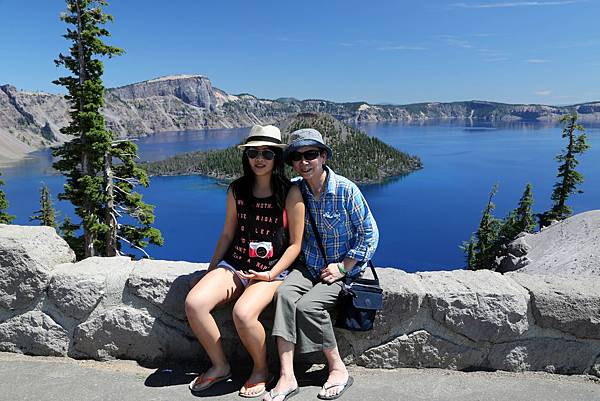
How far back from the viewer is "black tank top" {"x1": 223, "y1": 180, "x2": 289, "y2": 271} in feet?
13.1

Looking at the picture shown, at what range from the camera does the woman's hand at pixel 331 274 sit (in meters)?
3.86

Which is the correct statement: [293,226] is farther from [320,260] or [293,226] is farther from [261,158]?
[261,158]

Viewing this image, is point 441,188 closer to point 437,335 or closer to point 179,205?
point 179,205

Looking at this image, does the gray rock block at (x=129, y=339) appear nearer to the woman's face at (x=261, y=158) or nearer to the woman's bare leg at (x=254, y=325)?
the woman's bare leg at (x=254, y=325)

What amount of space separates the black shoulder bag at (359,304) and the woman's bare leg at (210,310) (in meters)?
0.97

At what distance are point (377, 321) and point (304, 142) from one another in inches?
67.3

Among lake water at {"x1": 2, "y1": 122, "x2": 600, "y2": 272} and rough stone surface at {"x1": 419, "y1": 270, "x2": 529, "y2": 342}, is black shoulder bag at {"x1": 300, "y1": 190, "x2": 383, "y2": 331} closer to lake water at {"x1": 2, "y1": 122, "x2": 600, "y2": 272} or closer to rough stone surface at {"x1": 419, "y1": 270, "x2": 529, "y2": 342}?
rough stone surface at {"x1": 419, "y1": 270, "x2": 529, "y2": 342}

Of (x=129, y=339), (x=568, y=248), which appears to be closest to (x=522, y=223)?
(x=568, y=248)

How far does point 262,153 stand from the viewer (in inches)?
157

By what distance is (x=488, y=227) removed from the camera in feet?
153

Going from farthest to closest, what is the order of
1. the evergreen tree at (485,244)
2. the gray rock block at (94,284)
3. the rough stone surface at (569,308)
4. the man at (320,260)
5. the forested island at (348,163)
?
the forested island at (348,163), the evergreen tree at (485,244), the gray rock block at (94,284), the rough stone surface at (569,308), the man at (320,260)

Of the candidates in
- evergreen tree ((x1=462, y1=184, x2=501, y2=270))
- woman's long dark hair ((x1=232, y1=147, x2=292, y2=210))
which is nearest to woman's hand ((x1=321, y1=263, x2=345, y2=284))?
woman's long dark hair ((x1=232, y1=147, x2=292, y2=210))

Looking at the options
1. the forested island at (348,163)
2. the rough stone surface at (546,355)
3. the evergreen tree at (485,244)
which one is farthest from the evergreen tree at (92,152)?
the forested island at (348,163)

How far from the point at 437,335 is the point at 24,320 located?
3.75 metres
